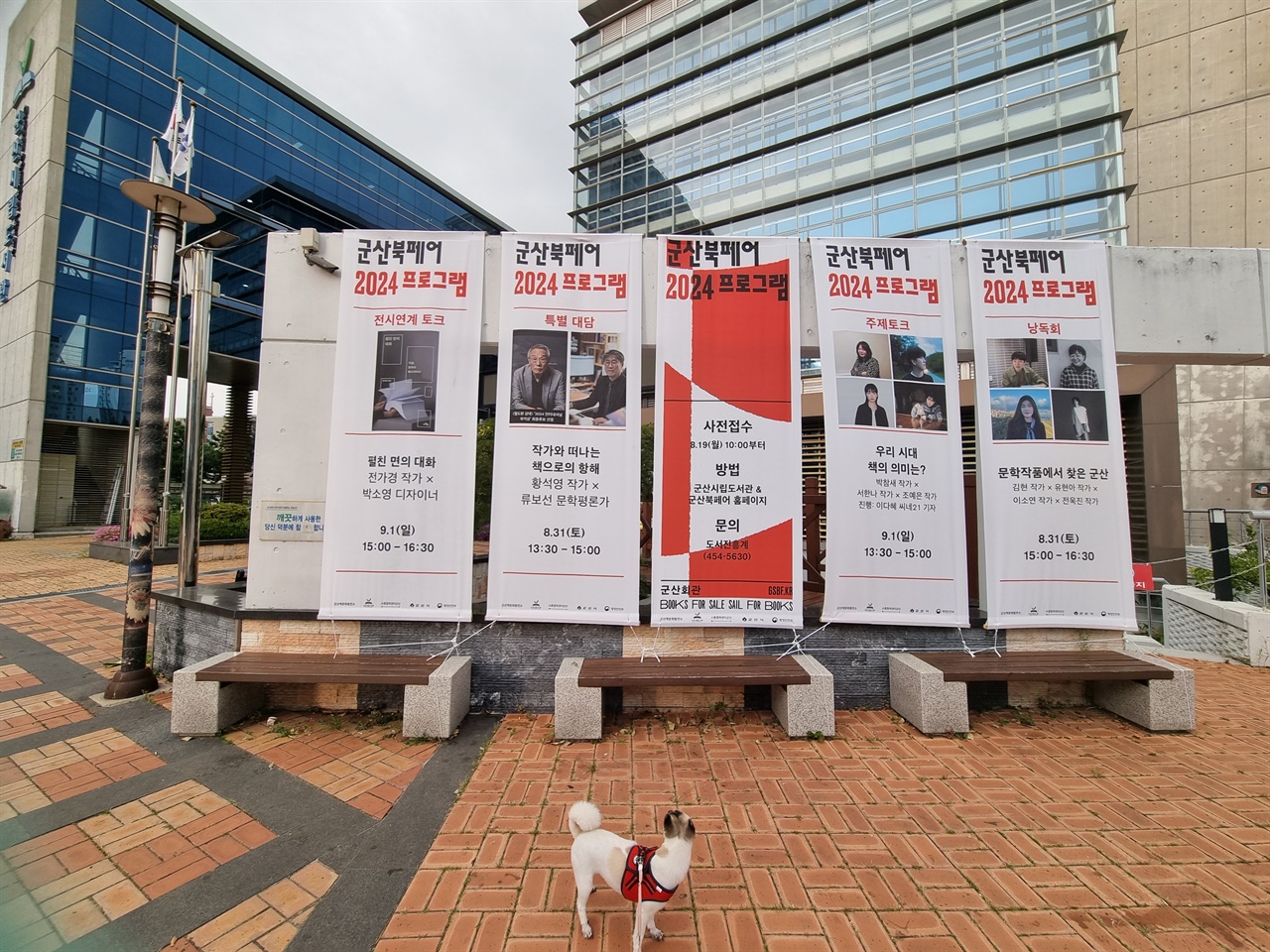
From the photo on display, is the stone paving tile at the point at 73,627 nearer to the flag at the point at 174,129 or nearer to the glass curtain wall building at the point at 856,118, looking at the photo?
the flag at the point at 174,129

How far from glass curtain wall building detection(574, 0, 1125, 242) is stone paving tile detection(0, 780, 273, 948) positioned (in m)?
22.4

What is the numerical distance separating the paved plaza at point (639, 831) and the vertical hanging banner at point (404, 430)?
1168 millimetres

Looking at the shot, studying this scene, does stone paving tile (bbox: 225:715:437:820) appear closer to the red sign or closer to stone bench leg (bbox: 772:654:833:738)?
stone bench leg (bbox: 772:654:833:738)

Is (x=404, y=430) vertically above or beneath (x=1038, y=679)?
above

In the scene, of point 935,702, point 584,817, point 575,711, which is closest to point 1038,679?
point 935,702

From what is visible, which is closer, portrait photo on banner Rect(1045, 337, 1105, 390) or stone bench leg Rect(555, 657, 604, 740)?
stone bench leg Rect(555, 657, 604, 740)

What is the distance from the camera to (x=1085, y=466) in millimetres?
4527

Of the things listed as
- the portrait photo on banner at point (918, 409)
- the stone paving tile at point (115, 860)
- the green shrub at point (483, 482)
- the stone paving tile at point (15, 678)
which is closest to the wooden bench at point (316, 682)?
the stone paving tile at point (115, 860)

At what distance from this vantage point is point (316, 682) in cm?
402

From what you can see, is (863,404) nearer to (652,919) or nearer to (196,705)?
(652,919)

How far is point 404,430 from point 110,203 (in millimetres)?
27711

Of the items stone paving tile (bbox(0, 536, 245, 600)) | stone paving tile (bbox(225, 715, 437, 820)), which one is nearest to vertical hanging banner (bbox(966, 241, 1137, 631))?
stone paving tile (bbox(225, 715, 437, 820))

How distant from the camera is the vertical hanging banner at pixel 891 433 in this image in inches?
173

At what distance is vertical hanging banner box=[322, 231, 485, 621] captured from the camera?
14.3ft
